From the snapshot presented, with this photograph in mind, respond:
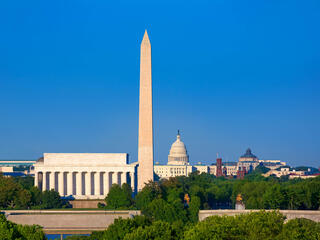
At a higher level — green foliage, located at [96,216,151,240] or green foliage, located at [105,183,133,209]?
green foliage, located at [105,183,133,209]

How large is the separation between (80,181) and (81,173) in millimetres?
1345

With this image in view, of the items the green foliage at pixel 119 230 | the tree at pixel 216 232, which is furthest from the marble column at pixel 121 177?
the tree at pixel 216 232

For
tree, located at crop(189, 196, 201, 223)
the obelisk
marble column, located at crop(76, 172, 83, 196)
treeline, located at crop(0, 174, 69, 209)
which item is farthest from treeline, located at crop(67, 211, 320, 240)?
marble column, located at crop(76, 172, 83, 196)

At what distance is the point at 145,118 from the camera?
110875 mm

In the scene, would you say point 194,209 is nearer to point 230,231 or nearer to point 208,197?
point 208,197

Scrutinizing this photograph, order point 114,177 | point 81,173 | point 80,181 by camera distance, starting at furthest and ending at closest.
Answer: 1. point 114,177
2. point 81,173
3. point 80,181

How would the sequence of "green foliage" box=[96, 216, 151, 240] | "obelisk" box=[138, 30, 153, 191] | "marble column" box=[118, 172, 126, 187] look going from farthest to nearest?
"marble column" box=[118, 172, 126, 187] → "obelisk" box=[138, 30, 153, 191] → "green foliage" box=[96, 216, 151, 240]

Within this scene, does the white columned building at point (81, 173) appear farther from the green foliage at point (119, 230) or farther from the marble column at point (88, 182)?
the green foliage at point (119, 230)

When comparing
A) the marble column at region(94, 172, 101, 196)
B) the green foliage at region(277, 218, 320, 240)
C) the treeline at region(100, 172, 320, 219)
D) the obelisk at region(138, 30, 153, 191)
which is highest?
the obelisk at region(138, 30, 153, 191)

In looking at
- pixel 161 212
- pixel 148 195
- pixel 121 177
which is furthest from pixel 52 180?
pixel 161 212

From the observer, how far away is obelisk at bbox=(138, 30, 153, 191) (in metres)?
109

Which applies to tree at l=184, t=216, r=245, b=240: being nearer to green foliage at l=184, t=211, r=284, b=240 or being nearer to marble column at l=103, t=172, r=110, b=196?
green foliage at l=184, t=211, r=284, b=240

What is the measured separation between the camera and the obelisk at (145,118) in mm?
108812

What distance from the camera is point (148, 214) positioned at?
84000 mm
